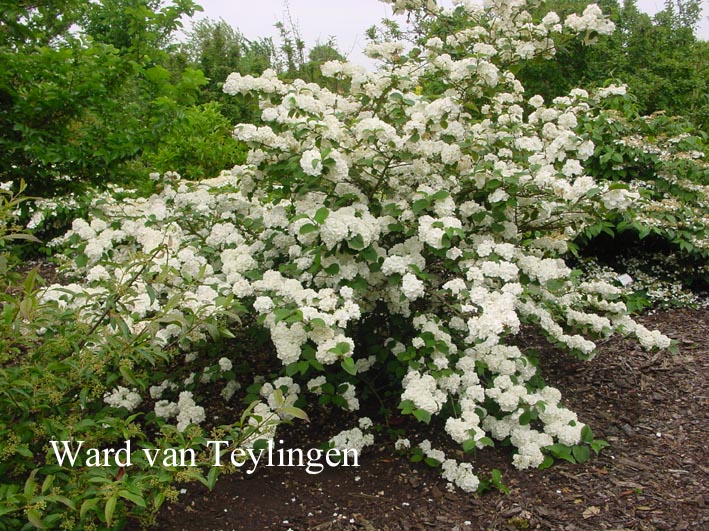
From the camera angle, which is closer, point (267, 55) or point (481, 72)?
point (481, 72)

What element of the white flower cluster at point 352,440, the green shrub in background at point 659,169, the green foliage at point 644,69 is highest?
the green foliage at point 644,69

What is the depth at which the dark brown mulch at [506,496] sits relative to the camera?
7.61 ft

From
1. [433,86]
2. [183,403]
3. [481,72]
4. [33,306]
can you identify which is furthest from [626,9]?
[33,306]

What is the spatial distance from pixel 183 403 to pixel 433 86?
2.19 metres

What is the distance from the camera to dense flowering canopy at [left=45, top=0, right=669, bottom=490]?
2316 mm

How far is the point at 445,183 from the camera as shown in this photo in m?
2.74

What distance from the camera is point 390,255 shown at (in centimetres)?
258

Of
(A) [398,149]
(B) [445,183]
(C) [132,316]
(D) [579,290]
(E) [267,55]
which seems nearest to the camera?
(C) [132,316]

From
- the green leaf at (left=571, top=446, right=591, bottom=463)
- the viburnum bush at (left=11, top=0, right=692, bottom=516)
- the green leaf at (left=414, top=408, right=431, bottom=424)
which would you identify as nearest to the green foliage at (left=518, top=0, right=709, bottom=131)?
the viburnum bush at (left=11, top=0, right=692, bottom=516)

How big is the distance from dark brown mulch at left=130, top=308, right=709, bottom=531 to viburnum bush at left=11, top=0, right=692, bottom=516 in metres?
0.11

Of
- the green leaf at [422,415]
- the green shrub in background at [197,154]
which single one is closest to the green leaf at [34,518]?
the green leaf at [422,415]

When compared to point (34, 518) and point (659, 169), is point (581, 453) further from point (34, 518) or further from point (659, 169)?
point (659, 169)

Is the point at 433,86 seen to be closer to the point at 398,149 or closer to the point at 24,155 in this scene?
the point at 398,149

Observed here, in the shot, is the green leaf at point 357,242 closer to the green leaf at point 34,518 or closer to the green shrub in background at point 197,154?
the green leaf at point 34,518
